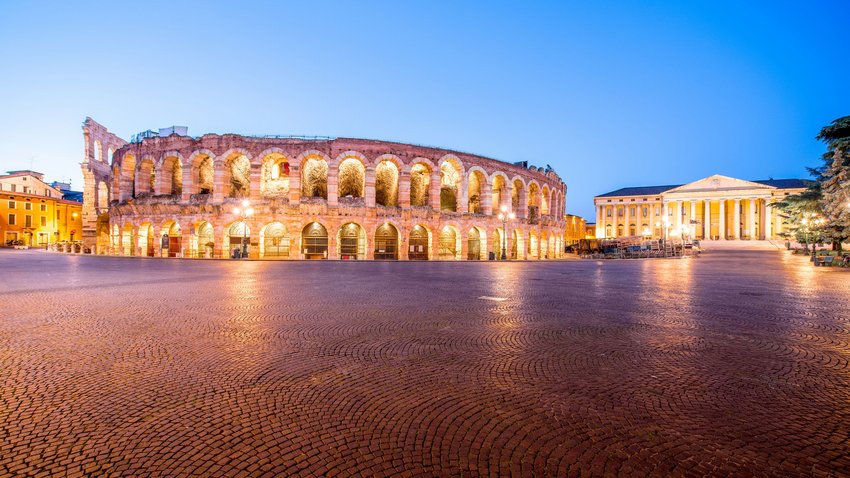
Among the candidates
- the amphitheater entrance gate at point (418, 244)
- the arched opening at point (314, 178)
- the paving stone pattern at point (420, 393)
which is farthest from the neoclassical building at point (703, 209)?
the paving stone pattern at point (420, 393)

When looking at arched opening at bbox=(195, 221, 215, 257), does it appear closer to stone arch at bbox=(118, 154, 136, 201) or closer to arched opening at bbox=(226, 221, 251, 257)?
arched opening at bbox=(226, 221, 251, 257)

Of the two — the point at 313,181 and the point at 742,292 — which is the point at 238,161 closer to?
the point at 313,181

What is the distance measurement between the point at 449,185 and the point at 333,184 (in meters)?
13.1

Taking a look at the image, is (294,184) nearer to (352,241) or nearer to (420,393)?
(352,241)

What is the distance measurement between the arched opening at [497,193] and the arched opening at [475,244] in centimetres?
438

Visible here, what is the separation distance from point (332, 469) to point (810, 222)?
4522 centimetres

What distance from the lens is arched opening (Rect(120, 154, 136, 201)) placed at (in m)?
37.5

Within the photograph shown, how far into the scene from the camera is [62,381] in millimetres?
4105

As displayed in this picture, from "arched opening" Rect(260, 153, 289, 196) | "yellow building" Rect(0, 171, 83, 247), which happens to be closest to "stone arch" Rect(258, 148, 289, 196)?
"arched opening" Rect(260, 153, 289, 196)

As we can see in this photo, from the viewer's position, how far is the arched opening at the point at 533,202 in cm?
4359

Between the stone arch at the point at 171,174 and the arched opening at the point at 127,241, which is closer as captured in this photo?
the stone arch at the point at 171,174

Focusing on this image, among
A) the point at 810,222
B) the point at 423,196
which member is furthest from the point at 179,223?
the point at 810,222

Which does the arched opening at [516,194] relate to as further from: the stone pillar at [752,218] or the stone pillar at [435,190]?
the stone pillar at [752,218]

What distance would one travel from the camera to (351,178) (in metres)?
37.2
